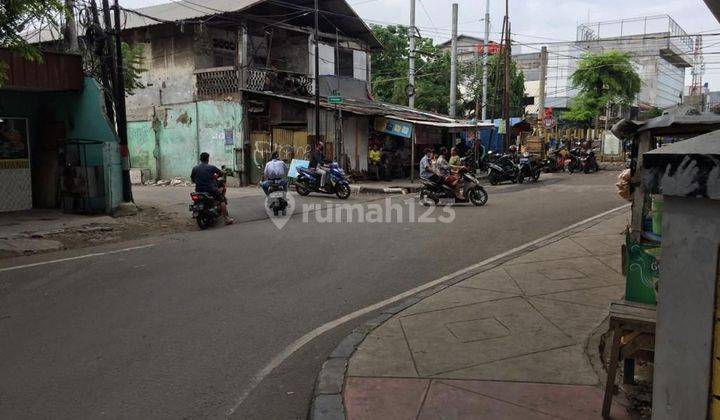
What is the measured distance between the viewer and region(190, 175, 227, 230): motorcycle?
465 inches

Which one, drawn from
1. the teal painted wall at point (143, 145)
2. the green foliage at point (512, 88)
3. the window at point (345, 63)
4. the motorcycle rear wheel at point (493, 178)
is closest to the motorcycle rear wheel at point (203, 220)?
the teal painted wall at point (143, 145)

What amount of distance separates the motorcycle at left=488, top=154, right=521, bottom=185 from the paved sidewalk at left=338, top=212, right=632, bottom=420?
48.9 feet

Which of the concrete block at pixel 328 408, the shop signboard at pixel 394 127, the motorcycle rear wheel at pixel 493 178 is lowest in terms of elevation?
the concrete block at pixel 328 408

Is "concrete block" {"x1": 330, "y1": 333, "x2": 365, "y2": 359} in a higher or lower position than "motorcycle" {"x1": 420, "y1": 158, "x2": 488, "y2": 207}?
lower

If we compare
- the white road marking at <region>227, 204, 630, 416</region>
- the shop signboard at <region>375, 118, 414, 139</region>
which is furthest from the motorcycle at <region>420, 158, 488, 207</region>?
the shop signboard at <region>375, 118, 414, 139</region>

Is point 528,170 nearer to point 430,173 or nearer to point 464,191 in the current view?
point 464,191

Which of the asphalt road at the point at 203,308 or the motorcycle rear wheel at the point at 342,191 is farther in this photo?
the motorcycle rear wheel at the point at 342,191

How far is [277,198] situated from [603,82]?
A: 26.5m

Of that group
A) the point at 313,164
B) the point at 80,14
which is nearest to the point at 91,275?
the point at 80,14

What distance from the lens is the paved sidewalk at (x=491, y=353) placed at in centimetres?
377

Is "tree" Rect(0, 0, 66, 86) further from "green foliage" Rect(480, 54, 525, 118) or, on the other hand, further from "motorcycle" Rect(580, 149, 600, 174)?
"green foliage" Rect(480, 54, 525, 118)

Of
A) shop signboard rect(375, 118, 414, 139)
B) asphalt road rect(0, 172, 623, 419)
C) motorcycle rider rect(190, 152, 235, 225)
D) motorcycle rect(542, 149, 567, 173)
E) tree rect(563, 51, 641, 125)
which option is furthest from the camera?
tree rect(563, 51, 641, 125)

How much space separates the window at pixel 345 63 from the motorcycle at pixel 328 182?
406 inches

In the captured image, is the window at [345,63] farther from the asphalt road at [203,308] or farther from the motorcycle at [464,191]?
the asphalt road at [203,308]
